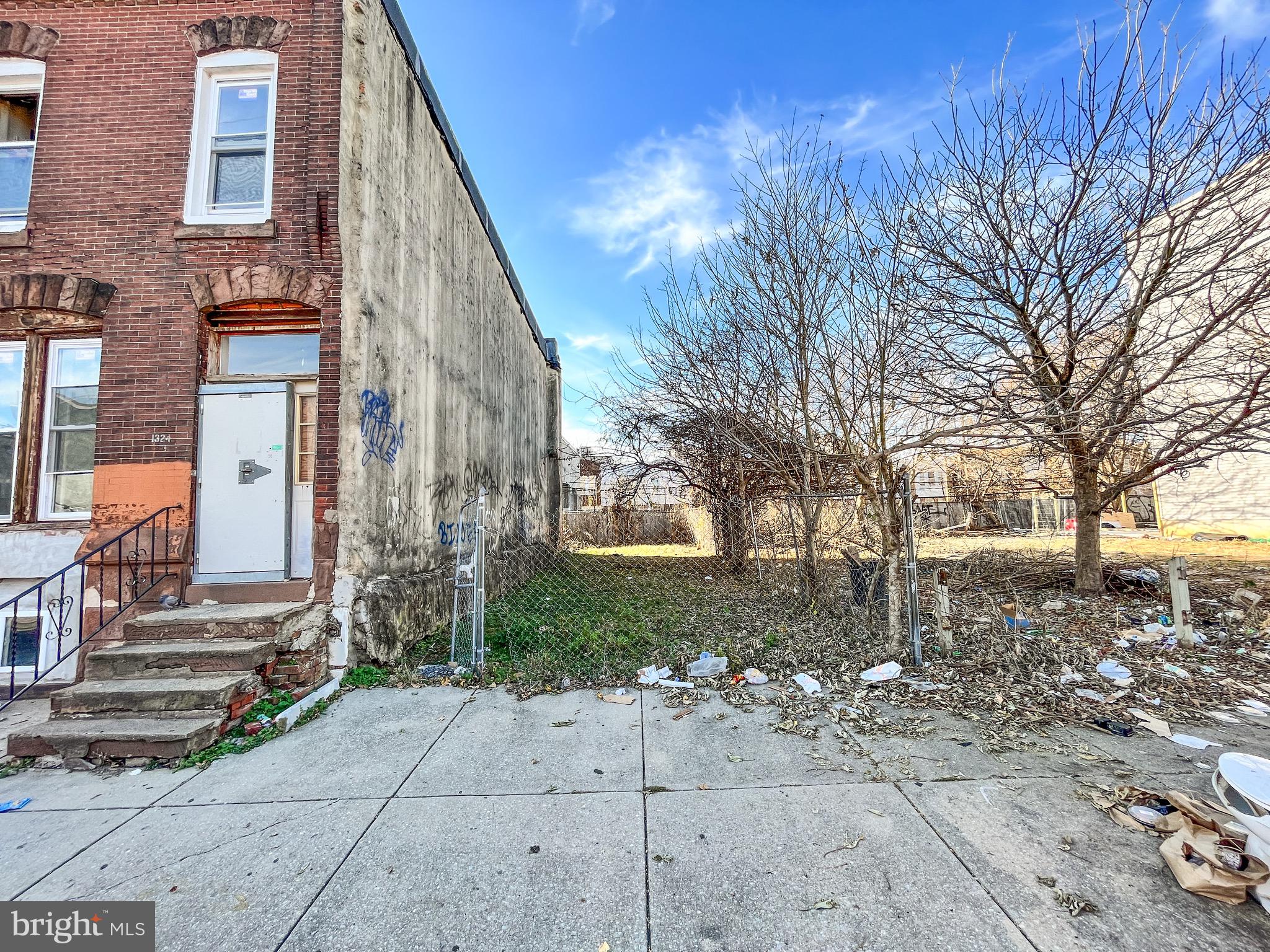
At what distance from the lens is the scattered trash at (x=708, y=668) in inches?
185

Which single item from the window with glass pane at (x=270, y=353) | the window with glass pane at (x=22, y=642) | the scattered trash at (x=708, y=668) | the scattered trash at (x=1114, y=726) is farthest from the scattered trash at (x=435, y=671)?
the scattered trash at (x=1114, y=726)

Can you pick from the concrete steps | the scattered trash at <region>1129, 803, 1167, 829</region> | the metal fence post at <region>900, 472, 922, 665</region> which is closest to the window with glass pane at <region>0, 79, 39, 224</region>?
the concrete steps

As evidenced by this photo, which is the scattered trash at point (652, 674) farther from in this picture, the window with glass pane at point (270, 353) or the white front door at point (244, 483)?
the window with glass pane at point (270, 353)

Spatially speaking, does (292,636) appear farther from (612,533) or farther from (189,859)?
(612,533)

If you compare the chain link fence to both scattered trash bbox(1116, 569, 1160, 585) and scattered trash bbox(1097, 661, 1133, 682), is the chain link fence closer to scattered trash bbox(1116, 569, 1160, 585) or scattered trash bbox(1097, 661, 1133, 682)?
scattered trash bbox(1097, 661, 1133, 682)

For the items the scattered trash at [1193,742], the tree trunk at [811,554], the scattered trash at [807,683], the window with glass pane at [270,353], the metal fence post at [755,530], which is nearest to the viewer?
the scattered trash at [1193,742]

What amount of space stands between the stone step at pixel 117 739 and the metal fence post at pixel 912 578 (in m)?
5.62

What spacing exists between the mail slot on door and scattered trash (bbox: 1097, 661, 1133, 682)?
7864mm

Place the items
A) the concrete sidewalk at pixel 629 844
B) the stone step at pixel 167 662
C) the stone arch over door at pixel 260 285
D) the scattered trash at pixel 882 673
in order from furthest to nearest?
1. the stone arch over door at pixel 260 285
2. the scattered trash at pixel 882 673
3. the stone step at pixel 167 662
4. the concrete sidewalk at pixel 629 844

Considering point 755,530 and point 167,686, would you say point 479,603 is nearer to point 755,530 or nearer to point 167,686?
point 167,686

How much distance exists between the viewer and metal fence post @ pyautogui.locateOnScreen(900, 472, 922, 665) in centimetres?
474

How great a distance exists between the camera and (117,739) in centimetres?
364

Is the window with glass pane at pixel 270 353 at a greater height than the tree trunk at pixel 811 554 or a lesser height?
greater

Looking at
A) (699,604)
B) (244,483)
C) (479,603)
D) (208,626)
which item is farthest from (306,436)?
(699,604)
